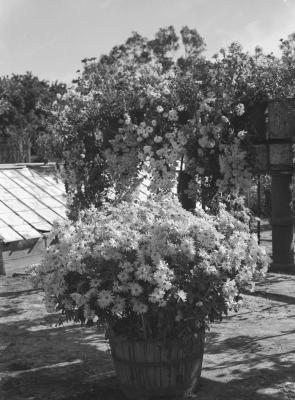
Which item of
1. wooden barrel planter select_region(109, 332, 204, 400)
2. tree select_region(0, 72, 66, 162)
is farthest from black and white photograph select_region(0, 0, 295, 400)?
tree select_region(0, 72, 66, 162)

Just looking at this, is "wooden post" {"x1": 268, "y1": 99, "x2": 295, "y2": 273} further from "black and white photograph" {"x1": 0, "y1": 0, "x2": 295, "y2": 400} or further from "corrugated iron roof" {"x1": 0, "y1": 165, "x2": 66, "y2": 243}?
"corrugated iron roof" {"x1": 0, "y1": 165, "x2": 66, "y2": 243}

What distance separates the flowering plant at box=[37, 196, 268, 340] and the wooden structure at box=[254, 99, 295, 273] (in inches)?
146

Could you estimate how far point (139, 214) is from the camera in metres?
5.06

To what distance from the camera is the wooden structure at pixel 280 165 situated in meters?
8.16

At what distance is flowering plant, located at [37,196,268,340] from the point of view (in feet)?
14.5

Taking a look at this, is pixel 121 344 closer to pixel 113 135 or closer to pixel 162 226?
pixel 162 226

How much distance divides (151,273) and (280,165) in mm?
4778

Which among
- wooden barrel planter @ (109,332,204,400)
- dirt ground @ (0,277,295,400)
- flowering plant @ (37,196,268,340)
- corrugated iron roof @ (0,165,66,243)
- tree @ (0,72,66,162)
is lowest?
dirt ground @ (0,277,295,400)

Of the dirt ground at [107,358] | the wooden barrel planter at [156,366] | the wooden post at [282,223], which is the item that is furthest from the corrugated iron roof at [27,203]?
the wooden barrel planter at [156,366]

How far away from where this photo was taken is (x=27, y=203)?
43.5 feet

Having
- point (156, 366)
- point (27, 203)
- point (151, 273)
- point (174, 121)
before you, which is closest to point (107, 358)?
point (156, 366)

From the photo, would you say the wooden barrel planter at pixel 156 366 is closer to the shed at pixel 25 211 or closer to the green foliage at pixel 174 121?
the green foliage at pixel 174 121

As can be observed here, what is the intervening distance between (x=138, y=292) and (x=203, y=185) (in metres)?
4.15

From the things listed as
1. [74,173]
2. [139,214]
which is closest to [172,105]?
[74,173]
